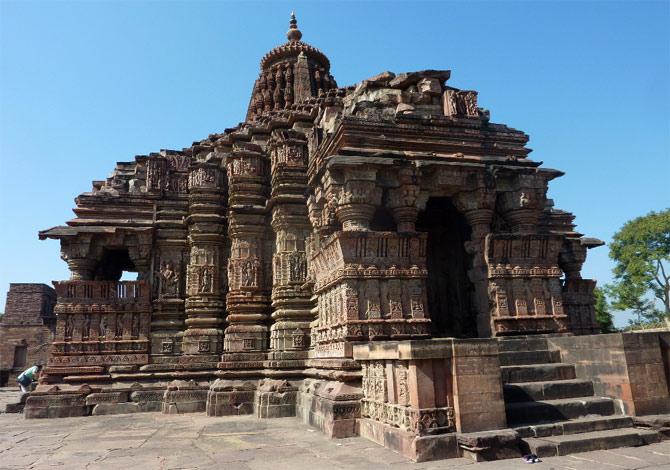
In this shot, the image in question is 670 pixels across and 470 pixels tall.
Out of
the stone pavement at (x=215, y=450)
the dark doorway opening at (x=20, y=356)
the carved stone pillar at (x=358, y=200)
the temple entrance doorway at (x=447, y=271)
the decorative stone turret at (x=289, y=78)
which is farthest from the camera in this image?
the dark doorway opening at (x=20, y=356)

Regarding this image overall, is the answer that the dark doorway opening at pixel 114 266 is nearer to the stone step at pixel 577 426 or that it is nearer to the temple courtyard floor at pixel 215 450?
the temple courtyard floor at pixel 215 450

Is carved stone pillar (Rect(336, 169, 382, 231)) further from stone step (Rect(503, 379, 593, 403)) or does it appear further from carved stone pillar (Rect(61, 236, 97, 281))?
carved stone pillar (Rect(61, 236, 97, 281))

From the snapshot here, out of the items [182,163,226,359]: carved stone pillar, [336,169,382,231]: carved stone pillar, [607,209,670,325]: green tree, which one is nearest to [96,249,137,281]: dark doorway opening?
[182,163,226,359]: carved stone pillar

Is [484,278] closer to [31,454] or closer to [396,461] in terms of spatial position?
[396,461]

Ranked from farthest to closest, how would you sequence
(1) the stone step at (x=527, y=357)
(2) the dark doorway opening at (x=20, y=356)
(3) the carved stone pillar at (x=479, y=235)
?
(2) the dark doorway opening at (x=20, y=356), (3) the carved stone pillar at (x=479, y=235), (1) the stone step at (x=527, y=357)

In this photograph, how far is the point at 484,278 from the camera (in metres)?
8.32

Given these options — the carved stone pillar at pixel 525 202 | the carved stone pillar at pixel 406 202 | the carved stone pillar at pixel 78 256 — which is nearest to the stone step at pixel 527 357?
the carved stone pillar at pixel 525 202

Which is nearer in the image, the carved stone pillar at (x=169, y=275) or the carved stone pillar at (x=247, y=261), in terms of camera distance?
the carved stone pillar at (x=247, y=261)

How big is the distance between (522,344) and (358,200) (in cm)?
331

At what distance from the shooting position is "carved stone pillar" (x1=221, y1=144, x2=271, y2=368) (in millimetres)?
11156

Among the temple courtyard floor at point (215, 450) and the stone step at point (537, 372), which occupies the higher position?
the stone step at point (537, 372)

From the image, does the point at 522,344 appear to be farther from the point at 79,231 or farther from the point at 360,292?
the point at 79,231

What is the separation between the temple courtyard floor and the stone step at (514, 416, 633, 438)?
0.46m

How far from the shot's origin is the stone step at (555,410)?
607 centimetres
